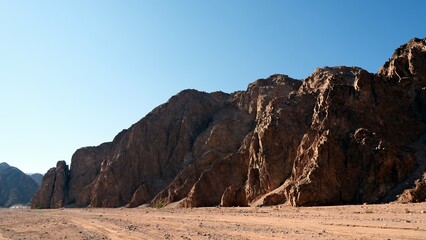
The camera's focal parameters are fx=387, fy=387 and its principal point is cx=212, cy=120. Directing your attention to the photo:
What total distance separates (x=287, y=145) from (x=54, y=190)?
3174 inches

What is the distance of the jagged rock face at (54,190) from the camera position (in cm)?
10675

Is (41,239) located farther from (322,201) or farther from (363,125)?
(363,125)

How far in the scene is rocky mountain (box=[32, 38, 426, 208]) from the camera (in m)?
36.8

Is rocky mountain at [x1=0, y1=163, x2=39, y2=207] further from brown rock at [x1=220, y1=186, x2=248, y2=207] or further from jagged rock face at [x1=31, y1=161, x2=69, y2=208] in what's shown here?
brown rock at [x1=220, y1=186, x2=248, y2=207]

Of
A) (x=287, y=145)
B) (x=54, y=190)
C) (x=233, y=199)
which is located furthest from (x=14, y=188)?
(x=287, y=145)

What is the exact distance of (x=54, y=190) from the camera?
109062 mm

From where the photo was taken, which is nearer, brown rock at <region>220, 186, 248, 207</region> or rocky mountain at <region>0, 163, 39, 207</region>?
brown rock at <region>220, 186, 248, 207</region>

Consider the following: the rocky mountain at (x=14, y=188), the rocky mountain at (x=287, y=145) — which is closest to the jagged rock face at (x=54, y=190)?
the rocky mountain at (x=287, y=145)

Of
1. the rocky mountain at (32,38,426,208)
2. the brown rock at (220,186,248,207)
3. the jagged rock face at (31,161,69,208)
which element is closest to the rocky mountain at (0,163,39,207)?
the jagged rock face at (31,161,69,208)

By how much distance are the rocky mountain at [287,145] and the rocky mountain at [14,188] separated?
74.8 m

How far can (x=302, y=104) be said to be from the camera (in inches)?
2202

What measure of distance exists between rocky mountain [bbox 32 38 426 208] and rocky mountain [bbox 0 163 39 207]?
2945 inches

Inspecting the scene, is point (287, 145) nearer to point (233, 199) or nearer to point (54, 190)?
→ point (233, 199)

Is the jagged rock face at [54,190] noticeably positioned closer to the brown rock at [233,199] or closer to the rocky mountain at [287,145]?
the rocky mountain at [287,145]
